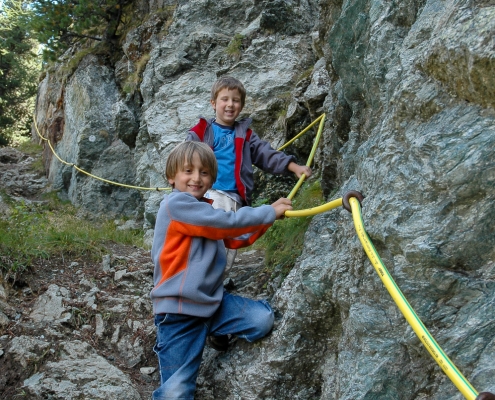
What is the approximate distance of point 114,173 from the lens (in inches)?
426

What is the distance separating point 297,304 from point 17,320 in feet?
8.59

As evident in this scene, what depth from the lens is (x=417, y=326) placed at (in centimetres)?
200

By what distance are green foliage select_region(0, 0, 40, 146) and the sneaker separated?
19.5m

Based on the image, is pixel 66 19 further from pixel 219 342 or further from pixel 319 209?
pixel 319 209

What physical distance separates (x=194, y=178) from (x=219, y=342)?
122 centimetres

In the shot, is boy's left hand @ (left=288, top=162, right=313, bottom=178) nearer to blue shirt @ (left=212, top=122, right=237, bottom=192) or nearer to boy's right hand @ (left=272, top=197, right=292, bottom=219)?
blue shirt @ (left=212, top=122, right=237, bottom=192)

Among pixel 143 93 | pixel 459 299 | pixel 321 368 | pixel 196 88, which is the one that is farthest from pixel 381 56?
pixel 143 93

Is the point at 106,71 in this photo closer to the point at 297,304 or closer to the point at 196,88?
the point at 196,88

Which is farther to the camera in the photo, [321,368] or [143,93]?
[143,93]

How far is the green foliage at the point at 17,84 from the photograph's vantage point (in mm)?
20688

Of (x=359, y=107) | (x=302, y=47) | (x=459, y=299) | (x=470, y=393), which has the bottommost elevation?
(x=470, y=393)

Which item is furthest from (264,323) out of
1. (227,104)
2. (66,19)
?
(66,19)

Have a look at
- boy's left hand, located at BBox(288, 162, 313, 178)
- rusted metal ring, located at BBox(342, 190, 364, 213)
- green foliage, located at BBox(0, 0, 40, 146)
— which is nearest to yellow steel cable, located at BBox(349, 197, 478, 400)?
rusted metal ring, located at BBox(342, 190, 364, 213)

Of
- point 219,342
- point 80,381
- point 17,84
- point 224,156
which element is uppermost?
point 17,84
